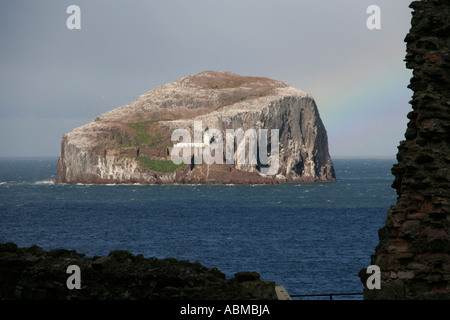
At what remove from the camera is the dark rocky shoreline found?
15.5m

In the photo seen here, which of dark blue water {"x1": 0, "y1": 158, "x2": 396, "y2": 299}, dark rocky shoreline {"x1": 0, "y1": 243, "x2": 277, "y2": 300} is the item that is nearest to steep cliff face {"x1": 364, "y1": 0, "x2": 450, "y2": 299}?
dark rocky shoreline {"x1": 0, "y1": 243, "x2": 277, "y2": 300}

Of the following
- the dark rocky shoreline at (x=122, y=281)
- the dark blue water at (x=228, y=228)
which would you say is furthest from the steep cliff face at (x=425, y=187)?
the dark blue water at (x=228, y=228)

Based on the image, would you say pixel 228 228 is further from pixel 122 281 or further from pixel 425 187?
pixel 425 187

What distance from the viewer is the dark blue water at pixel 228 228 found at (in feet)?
221

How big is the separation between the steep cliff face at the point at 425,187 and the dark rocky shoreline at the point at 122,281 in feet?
9.57

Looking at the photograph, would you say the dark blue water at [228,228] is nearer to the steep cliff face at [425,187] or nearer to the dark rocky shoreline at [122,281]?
the dark rocky shoreline at [122,281]

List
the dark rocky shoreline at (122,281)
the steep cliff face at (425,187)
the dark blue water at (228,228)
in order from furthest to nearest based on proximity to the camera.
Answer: the dark blue water at (228,228) → the dark rocky shoreline at (122,281) → the steep cliff face at (425,187)

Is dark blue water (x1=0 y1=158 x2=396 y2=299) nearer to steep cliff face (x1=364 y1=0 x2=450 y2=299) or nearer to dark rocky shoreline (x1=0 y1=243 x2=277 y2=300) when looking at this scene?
dark rocky shoreline (x1=0 y1=243 x2=277 y2=300)

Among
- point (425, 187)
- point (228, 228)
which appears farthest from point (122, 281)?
point (228, 228)

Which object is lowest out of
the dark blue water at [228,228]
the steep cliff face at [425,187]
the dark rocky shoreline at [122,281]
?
the dark blue water at [228,228]

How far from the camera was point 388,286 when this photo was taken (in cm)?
1518
